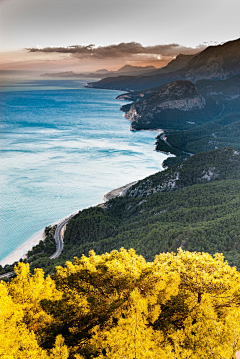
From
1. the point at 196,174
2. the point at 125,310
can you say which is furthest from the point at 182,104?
the point at 125,310

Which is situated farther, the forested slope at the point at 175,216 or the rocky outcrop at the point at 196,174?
the rocky outcrop at the point at 196,174

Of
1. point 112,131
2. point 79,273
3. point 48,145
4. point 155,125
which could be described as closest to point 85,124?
point 112,131

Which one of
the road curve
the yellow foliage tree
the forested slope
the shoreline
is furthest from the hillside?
the yellow foliage tree

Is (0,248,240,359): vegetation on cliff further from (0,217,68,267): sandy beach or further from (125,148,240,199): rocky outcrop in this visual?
(125,148,240,199): rocky outcrop

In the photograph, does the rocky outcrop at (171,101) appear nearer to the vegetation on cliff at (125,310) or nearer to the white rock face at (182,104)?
the white rock face at (182,104)

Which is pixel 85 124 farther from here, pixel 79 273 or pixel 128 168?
pixel 79 273

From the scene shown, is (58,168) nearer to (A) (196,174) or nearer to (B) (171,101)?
(A) (196,174)

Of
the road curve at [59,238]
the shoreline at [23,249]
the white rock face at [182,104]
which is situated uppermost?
the white rock face at [182,104]

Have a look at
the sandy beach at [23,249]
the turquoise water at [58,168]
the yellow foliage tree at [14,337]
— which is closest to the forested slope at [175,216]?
the sandy beach at [23,249]
